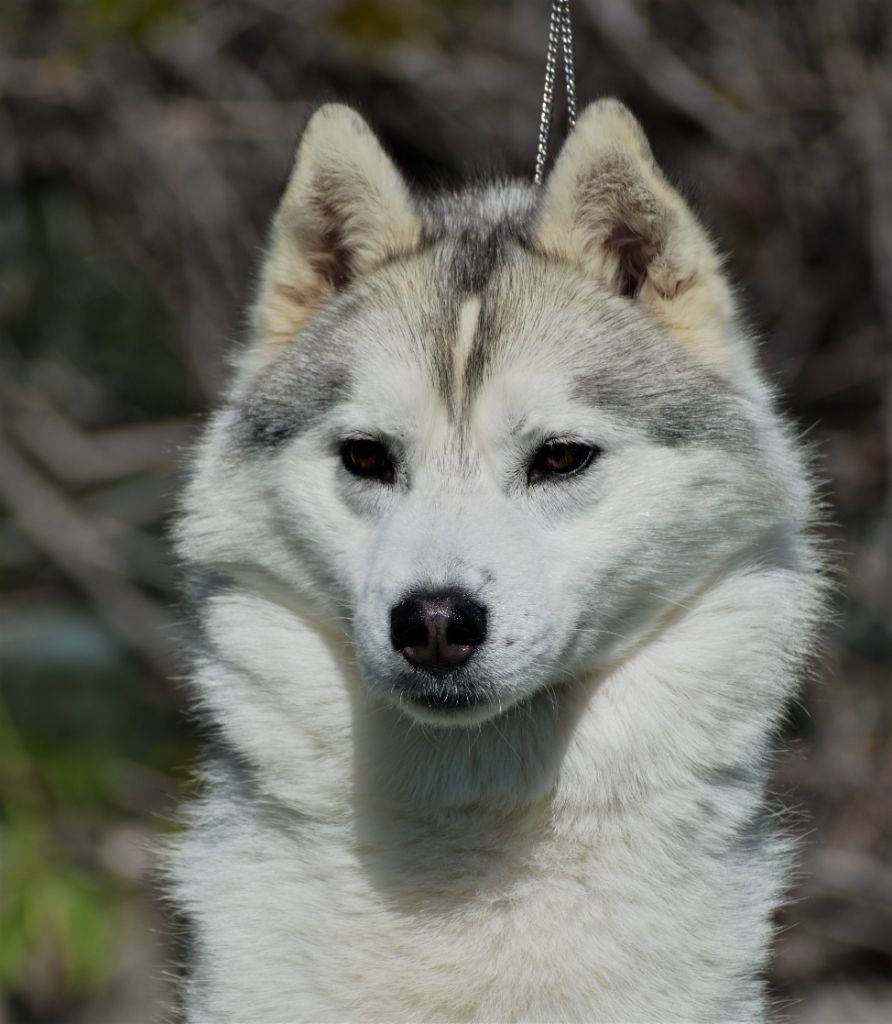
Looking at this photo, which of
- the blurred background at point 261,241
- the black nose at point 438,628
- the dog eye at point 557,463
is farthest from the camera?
the blurred background at point 261,241

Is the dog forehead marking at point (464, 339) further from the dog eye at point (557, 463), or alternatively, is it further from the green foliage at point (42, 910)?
the green foliage at point (42, 910)

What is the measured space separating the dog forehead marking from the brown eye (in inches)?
8.8

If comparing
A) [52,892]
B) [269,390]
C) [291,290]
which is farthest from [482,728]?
[52,892]

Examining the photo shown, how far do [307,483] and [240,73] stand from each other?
4988 mm

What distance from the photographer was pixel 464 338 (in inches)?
130

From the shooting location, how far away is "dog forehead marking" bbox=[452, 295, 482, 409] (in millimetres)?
3229

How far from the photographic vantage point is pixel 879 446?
716 cm

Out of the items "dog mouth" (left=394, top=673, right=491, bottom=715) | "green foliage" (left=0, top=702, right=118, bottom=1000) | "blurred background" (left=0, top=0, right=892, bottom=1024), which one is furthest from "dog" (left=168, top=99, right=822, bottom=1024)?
"green foliage" (left=0, top=702, right=118, bottom=1000)

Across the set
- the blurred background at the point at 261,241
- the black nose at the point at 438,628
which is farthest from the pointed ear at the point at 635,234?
the blurred background at the point at 261,241

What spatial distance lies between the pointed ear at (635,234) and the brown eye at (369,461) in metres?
0.73

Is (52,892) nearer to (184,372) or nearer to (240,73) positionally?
(184,372)

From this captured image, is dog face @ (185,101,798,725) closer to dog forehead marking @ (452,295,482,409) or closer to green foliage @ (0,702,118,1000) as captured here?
dog forehead marking @ (452,295,482,409)

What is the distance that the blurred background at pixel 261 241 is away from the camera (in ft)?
22.6

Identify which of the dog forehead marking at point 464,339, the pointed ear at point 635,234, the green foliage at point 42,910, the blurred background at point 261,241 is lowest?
the green foliage at point 42,910
